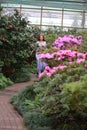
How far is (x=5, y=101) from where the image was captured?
31.8 ft

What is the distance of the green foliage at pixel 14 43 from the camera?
46.0 ft

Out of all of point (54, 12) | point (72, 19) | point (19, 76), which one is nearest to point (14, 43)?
point (19, 76)

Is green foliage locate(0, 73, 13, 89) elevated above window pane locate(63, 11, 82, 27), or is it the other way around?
window pane locate(63, 11, 82, 27)

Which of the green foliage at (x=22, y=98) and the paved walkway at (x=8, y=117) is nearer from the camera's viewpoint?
the paved walkway at (x=8, y=117)

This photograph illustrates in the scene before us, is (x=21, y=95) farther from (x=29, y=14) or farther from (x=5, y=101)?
(x=29, y=14)

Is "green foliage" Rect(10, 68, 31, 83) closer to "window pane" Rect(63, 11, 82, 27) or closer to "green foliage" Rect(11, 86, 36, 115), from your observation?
"green foliage" Rect(11, 86, 36, 115)

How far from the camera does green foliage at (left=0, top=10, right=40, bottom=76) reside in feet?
46.0

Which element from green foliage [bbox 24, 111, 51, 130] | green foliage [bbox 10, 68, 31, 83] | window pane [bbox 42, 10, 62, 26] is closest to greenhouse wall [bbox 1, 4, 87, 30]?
window pane [bbox 42, 10, 62, 26]

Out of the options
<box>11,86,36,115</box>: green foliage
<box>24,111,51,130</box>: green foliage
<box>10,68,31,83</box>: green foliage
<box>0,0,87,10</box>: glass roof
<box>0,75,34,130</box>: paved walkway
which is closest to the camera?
<box>24,111,51,130</box>: green foliage

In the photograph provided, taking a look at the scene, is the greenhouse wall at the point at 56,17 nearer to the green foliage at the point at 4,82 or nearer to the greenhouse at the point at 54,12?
the greenhouse at the point at 54,12

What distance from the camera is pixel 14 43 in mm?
14148

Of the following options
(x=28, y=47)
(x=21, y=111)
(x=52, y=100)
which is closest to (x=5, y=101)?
(x=21, y=111)

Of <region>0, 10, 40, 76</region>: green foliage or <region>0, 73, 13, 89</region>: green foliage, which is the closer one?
<region>0, 73, 13, 89</region>: green foliage

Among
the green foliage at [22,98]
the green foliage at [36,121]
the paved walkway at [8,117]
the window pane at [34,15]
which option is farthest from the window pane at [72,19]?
the green foliage at [36,121]
